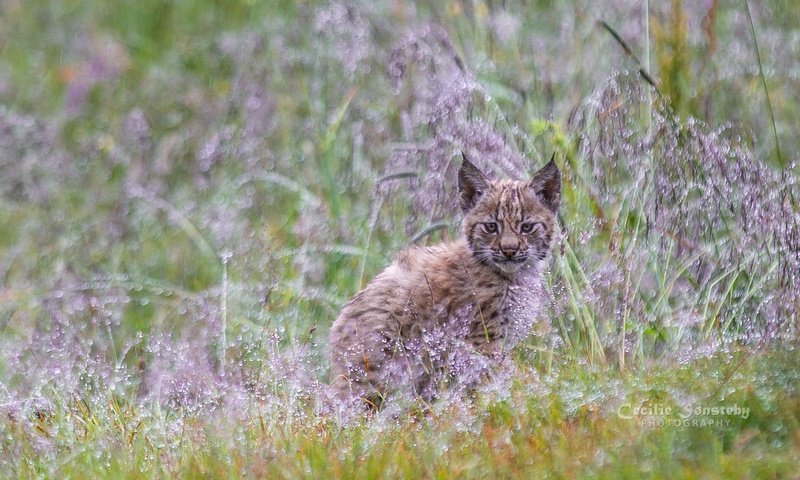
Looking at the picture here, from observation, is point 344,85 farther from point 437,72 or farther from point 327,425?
point 327,425

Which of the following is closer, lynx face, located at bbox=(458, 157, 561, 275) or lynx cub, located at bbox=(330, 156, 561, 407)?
lynx cub, located at bbox=(330, 156, 561, 407)

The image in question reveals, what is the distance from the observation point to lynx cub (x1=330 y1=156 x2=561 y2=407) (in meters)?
5.02

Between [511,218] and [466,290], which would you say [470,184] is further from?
[466,290]

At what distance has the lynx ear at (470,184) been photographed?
5.36 m

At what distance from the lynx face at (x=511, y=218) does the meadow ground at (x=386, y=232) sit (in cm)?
14

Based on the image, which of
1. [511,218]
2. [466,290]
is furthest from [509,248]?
[466,290]

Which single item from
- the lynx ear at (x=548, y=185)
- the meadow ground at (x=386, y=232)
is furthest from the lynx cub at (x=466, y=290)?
the meadow ground at (x=386, y=232)

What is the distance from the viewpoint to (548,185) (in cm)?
531

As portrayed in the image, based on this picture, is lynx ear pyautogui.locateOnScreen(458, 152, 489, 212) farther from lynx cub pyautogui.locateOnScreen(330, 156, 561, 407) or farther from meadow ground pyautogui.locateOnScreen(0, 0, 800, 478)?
meadow ground pyautogui.locateOnScreen(0, 0, 800, 478)

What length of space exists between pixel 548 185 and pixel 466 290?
0.58 meters

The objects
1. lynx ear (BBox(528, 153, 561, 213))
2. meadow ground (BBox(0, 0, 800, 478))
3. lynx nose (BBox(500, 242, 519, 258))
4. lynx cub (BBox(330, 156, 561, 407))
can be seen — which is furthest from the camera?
lynx nose (BBox(500, 242, 519, 258))

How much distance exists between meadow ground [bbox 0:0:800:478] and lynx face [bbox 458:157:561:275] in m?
0.14

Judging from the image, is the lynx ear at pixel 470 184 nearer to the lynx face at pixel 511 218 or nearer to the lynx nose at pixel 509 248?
the lynx face at pixel 511 218

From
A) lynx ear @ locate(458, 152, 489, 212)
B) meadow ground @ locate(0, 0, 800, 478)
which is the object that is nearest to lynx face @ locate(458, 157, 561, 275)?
lynx ear @ locate(458, 152, 489, 212)
